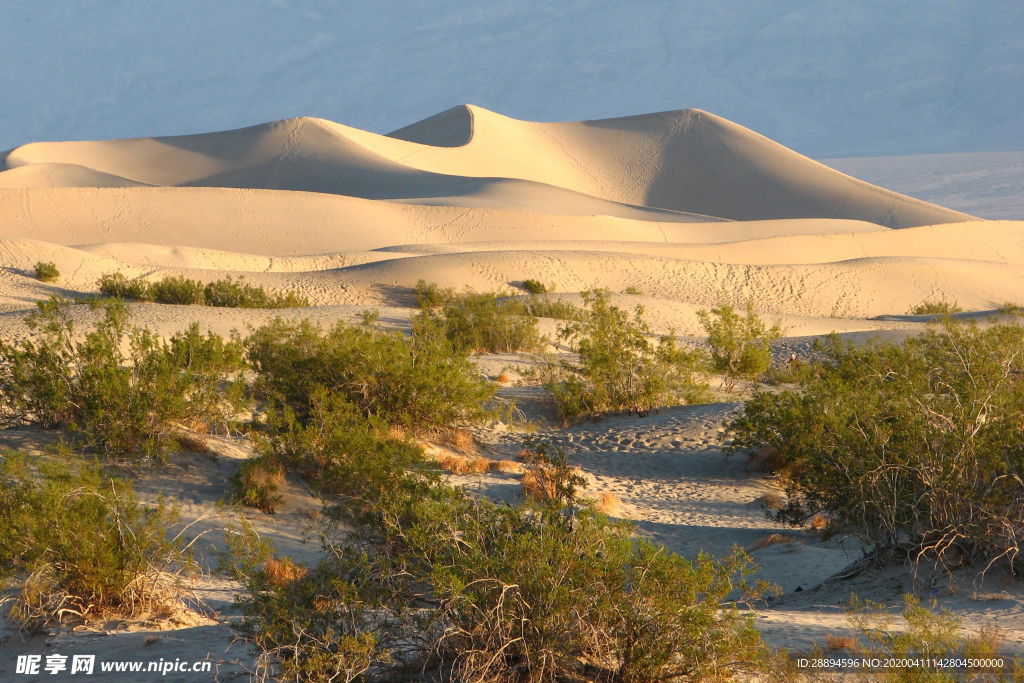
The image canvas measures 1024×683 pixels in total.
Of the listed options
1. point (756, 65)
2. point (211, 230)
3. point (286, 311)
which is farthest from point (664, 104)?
point (286, 311)

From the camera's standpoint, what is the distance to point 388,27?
561 ft

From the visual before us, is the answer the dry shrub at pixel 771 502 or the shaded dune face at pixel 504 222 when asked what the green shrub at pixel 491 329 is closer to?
the shaded dune face at pixel 504 222

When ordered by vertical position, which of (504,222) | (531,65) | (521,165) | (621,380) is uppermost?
(531,65)

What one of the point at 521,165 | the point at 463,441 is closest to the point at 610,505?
the point at 463,441

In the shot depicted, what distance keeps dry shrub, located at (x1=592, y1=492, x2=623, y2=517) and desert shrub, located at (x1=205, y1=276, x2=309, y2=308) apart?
444 inches

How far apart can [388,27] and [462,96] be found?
31.2 meters

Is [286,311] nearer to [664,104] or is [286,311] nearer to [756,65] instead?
[664,104]

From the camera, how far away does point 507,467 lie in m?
9.24

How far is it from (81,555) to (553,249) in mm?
23444

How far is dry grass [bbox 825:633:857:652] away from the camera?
14.5 ft

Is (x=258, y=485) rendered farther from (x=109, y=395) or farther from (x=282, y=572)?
(x=282, y=572)

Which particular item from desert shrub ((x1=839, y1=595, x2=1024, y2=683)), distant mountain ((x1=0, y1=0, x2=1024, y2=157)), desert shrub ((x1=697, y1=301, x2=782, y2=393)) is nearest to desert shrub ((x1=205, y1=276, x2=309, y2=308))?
desert shrub ((x1=697, y1=301, x2=782, y2=393))

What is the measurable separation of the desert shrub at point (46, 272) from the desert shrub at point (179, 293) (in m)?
3.73

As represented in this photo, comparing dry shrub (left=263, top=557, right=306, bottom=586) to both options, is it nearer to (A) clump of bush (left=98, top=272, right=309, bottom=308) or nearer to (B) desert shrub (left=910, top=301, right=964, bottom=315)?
(A) clump of bush (left=98, top=272, right=309, bottom=308)
